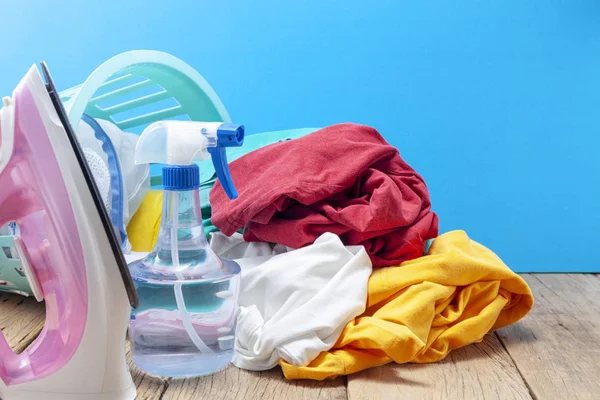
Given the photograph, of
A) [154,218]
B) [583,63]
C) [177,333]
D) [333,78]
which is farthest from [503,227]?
[177,333]

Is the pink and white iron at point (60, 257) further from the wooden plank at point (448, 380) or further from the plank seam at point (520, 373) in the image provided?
the plank seam at point (520, 373)

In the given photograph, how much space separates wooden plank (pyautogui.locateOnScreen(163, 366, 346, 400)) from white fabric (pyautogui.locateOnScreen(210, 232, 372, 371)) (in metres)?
0.03

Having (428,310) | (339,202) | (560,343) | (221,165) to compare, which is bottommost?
(560,343)

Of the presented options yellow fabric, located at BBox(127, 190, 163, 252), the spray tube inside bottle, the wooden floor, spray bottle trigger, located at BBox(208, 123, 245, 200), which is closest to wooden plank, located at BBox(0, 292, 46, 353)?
the wooden floor

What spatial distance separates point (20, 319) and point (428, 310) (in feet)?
2.31

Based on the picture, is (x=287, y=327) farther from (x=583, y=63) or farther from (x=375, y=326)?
(x=583, y=63)

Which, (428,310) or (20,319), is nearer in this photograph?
(428,310)

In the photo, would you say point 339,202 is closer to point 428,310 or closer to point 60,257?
point 428,310

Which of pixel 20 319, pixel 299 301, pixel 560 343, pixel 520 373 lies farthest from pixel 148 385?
pixel 560 343

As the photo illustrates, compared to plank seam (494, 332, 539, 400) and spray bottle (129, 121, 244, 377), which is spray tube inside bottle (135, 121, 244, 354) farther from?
plank seam (494, 332, 539, 400)

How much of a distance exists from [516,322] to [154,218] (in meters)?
0.72

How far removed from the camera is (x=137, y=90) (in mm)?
1432

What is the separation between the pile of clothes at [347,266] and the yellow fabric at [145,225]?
7.0 inches

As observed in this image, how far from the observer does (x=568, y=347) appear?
3.62ft
